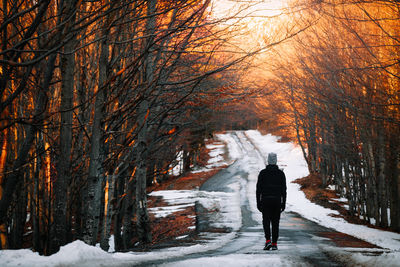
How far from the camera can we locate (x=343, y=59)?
44.0ft

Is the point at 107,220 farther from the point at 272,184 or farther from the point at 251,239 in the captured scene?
the point at 272,184

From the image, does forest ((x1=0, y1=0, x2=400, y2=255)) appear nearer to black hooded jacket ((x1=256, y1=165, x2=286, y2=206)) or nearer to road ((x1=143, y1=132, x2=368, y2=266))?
black hooded jacket ((x1=256, y1=165, x2=286, y2=206))

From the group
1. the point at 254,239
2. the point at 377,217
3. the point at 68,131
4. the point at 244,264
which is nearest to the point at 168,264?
the point at 244,264

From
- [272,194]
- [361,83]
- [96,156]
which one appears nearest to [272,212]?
[272,194]

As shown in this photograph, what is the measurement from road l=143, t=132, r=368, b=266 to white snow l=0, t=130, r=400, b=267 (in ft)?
0.12

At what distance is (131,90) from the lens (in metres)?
8.98

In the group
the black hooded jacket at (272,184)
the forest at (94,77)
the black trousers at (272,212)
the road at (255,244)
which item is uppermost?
the forest at (94,77)

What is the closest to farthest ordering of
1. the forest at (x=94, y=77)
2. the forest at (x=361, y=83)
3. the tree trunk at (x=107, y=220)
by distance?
the forest at (x=94, y=77) < the tree trunk at (x=107, y=220) < the forest at (x=361, y=83)

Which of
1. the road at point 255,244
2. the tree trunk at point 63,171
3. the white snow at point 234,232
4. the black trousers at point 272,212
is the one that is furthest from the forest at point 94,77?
the black trousers at point 272,212

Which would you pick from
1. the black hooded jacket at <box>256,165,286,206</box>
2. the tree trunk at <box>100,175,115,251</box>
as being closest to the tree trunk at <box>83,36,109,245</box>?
the tree trunk at <box>100,175,115,251</box>

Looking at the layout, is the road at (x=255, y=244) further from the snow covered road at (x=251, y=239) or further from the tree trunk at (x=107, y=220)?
the tree trunk at (x=107, y=220)

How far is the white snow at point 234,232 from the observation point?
4.79 metres

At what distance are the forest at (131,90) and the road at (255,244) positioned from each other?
2.07 metres

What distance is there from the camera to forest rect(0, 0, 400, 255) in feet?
15.6
